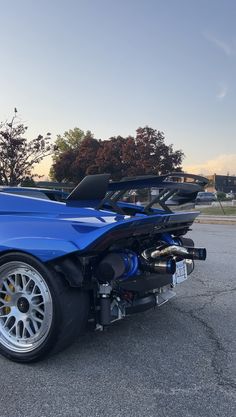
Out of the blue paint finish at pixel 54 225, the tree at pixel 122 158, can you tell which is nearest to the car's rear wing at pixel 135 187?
the blue paint finish at pixel 54 225

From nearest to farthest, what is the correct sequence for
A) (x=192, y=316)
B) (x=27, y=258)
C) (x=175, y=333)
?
1. (x=27, y=258)
2. (x=175, y=333)
3. (x=192, y=316)

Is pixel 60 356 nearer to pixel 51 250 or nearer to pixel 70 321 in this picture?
pixel 70 321

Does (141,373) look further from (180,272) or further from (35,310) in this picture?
(180,272)

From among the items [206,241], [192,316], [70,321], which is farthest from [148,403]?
[206,241]

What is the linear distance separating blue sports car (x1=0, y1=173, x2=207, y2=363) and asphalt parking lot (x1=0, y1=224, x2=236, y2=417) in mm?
259

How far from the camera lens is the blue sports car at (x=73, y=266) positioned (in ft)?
10.8

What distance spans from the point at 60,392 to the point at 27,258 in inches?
40.5

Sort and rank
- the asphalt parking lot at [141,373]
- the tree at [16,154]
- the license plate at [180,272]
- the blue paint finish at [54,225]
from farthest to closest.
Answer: the tree at [16,154] → the license plate at [180,272] → the blue paint finish at [54,225] → the asphalt parking lot at [141,373]

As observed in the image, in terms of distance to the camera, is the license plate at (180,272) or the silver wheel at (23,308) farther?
the license plate at (180,272)

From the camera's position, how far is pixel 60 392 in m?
2.93

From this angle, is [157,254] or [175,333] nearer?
[157,254]

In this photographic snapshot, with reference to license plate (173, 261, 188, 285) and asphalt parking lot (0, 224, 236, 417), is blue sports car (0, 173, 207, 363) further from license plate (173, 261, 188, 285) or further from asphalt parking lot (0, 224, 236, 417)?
asphalt parking lot (0, 224, 236, 417)

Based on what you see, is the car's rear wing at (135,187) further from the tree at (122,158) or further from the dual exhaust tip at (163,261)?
the tree at (122,158)

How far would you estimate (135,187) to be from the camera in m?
4.08
